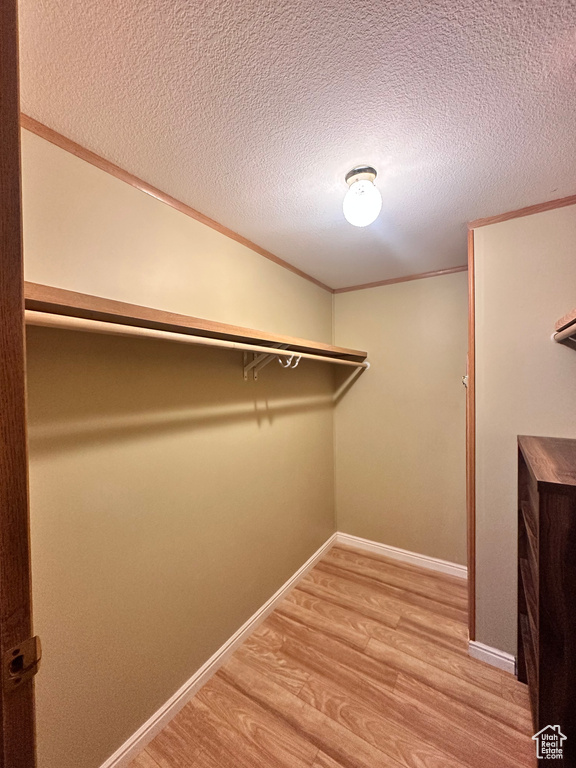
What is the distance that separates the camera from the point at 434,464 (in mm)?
2365

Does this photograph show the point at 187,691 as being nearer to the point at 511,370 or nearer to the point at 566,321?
the point at 511,370

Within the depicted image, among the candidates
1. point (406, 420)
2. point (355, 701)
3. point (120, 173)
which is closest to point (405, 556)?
point (406, 420)

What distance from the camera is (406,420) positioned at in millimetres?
2471

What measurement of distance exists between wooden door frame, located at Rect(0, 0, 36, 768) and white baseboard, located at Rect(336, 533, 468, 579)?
256 cm

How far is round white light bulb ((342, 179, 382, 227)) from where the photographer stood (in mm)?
1200

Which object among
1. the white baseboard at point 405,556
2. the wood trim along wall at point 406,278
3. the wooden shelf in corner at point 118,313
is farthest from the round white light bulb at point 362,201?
the white baseboard at point 405,556

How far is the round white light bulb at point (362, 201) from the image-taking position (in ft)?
3.94

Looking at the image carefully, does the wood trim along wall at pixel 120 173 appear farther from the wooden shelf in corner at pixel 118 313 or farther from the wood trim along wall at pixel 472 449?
the wood trim along wall at pixel 472 449

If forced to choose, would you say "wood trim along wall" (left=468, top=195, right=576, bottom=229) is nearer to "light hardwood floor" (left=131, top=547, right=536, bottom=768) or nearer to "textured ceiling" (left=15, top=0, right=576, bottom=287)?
"textured ceiling" (left=15, top=0, right=576, bottom=287)

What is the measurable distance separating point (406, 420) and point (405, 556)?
3.60ft

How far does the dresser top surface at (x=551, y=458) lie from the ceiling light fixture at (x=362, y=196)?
1085mm

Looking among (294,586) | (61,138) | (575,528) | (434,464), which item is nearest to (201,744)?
(294,586)

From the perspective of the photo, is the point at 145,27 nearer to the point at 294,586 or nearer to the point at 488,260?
the point at 488,260

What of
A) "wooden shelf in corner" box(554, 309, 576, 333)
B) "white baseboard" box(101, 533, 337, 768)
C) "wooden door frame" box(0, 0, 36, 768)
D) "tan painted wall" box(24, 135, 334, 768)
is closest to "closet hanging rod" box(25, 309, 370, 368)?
"tan painted wall" box(24, 135, 334, 768)
